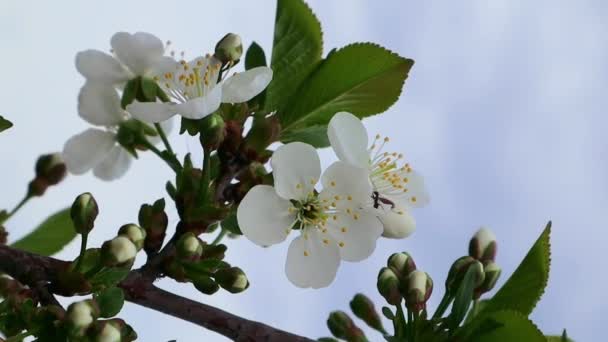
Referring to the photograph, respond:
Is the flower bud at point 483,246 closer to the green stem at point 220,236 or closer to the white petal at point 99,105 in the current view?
the green stem at point 220,236

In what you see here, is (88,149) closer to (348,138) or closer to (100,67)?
(100,67)

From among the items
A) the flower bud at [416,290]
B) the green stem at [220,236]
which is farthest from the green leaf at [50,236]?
the flower bud at [416,290]

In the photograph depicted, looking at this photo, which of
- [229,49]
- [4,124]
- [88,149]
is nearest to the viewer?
[4,124]

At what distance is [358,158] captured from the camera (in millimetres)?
1262

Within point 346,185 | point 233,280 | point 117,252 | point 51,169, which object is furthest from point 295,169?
point 51,169

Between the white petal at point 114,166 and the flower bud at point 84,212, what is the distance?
0.44 meters

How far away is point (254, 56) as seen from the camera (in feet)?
4.73

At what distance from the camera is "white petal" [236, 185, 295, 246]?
123 cm

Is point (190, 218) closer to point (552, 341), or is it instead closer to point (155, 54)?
point (155, 54)

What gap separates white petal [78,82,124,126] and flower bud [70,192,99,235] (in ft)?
1.21

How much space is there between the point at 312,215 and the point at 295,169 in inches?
3.7

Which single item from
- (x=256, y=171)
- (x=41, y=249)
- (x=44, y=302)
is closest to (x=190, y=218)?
(x=256, y=171)

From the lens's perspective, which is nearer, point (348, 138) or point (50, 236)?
point (348, 138)

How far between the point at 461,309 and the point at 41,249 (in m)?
0.91
